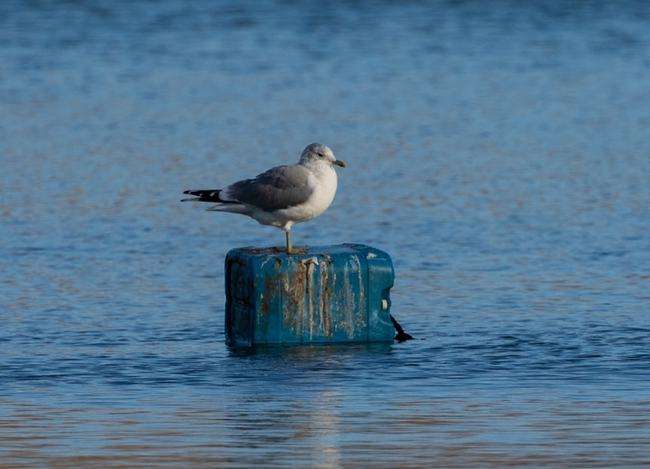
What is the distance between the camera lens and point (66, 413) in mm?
11938

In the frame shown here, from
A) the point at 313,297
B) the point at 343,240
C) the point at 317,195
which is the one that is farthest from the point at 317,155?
the point at 343,240

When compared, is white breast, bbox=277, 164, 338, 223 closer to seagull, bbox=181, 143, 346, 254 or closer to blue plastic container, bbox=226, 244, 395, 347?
seagull, bbox=181, 143, 346, 254

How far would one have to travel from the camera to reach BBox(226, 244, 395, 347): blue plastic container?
47.2 feet

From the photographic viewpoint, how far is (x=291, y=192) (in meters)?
14.8

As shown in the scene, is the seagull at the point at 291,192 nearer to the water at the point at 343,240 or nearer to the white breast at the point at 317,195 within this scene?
the white breast at the point at 317,195

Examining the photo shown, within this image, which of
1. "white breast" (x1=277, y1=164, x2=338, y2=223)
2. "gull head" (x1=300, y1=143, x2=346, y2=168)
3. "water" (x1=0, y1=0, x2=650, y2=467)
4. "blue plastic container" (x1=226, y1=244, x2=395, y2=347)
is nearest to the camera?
"water" (x1=0, y1=0, x2=650, y2=467)

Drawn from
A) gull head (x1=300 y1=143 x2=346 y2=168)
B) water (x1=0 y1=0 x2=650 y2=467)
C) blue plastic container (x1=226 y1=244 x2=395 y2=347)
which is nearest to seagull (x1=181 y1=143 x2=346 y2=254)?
gull head (x1=300 y1=143 x2=346 y2=168)

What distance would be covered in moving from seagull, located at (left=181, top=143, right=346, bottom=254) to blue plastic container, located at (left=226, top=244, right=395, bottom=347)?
1.09ft

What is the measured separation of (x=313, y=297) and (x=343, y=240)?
5489 mm

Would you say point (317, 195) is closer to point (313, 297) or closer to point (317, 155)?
point (317, 155)

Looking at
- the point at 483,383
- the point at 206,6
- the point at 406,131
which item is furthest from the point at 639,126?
the point at 206,6

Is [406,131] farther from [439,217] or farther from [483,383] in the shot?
[483,383]

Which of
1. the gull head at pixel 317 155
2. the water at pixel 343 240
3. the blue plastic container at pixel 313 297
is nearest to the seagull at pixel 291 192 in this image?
the gull head at pixel 317 155

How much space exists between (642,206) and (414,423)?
35.9 ft
